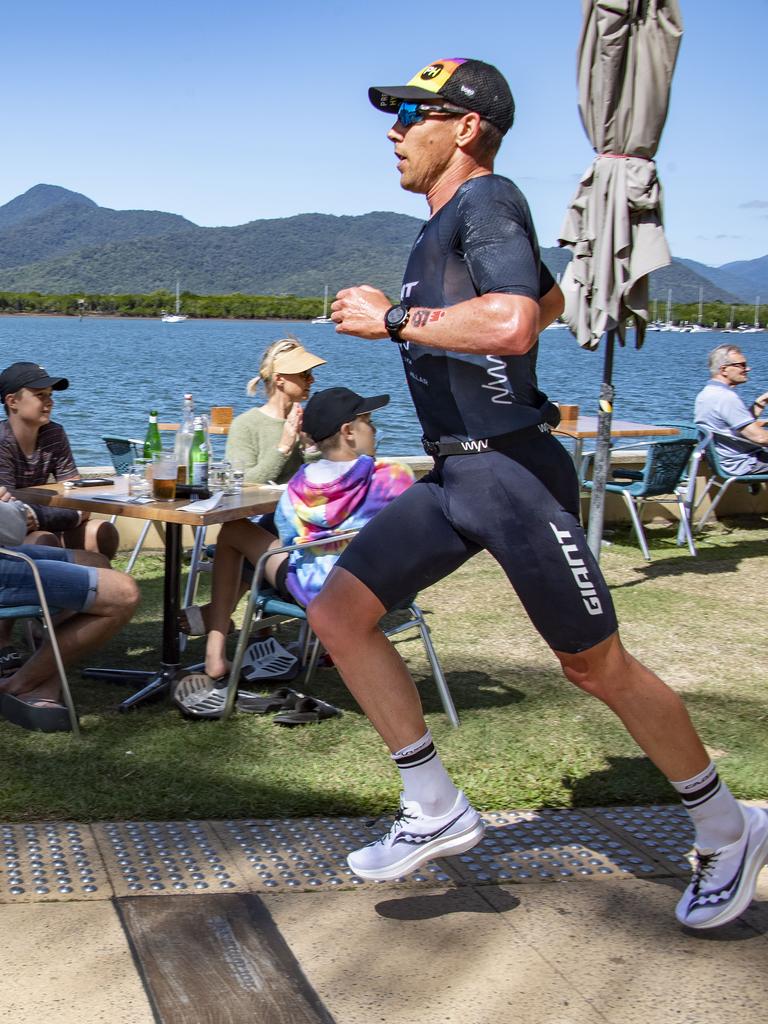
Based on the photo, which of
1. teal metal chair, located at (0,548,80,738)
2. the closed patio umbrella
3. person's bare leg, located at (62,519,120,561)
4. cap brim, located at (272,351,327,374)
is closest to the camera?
teal metal chair, located at (0,548,80,738)

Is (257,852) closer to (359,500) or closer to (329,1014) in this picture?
(329,1014)

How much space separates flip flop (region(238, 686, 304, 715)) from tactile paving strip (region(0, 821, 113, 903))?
46.5 inches

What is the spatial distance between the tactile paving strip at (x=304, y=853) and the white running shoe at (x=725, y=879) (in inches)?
23.6

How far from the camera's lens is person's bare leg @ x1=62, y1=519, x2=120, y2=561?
522 centimetres

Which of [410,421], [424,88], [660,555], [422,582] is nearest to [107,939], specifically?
[422,582]

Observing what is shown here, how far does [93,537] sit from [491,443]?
117 inches

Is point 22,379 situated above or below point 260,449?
above

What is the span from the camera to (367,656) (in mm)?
2838

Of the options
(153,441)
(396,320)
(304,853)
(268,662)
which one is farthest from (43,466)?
(396,320)

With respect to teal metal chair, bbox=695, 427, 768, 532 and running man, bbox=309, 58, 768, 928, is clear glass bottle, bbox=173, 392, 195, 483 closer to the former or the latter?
running man, bbox=309, 58, 768, 928

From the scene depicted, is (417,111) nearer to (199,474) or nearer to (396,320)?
(396,320)

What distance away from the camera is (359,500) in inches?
171

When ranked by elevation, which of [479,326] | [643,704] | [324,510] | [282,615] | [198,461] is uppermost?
[479,326]

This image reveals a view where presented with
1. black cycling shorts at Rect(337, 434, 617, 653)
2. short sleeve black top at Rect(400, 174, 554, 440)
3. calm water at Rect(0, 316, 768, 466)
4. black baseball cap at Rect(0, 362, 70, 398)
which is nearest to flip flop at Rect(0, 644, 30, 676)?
black baseball cap at Rect(0, 362, 70, 398)
